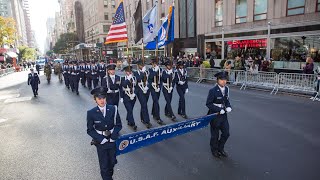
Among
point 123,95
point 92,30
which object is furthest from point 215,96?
point 92,30

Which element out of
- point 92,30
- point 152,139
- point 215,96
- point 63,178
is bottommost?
point 63,178

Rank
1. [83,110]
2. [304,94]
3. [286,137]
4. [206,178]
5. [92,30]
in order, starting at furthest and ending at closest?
[92,30] → [304,94] → [83,110] → [286,137] → [206,178]

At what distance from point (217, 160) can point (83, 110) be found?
22.1 ft

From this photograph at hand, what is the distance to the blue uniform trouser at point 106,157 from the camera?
12.8 feet

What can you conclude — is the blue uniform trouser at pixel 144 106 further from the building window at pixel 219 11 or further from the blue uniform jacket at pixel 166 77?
the building window at pixel 219 11

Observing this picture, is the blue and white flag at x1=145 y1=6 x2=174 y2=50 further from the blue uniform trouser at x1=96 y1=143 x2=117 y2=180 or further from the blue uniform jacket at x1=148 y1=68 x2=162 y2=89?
the blue uniform trouser at x1=96 y1=143 x2=117 y2=180

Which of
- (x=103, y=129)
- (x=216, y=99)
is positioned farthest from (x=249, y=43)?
(x=103, y=129)

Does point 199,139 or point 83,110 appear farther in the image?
point 83,110

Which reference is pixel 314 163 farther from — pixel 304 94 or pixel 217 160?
pixel 304 94

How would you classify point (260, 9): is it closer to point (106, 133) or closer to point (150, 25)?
point (150, 25)

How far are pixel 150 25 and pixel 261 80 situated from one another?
22.7 ft

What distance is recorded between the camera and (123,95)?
24.5 ft

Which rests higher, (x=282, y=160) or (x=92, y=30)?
(x=92, y=30)

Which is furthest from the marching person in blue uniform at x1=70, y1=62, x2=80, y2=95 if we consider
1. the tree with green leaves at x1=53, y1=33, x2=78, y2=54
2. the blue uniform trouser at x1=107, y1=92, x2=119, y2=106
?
the tree with green leaves at x1=53, y1=33, x2=78, y2=54
